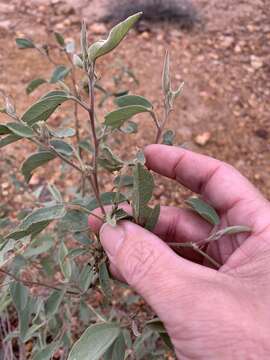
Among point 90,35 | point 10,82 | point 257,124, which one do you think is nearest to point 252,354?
point 257,124

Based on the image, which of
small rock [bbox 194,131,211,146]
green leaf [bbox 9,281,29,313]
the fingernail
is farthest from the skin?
small rock [bbox 194,131,211,146]

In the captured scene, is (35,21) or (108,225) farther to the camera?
(35,21)

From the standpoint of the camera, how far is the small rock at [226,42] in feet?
10.2

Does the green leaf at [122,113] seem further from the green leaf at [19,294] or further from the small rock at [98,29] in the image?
the small rock at [98,29]

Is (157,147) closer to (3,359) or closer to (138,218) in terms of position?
(138,218)

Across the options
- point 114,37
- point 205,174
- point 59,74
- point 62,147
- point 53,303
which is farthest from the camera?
point 59,74

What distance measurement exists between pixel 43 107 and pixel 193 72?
7.22 feet

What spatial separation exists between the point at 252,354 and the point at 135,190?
34 centimetres

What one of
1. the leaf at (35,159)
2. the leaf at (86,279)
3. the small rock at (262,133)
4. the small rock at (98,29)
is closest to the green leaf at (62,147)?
the leaf at (35,159)

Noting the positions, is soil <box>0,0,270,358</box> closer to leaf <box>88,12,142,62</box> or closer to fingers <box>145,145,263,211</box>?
fingers <box>145,145,263,211</box>

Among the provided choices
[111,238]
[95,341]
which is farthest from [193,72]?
[95,341]

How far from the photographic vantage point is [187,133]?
2.60 m

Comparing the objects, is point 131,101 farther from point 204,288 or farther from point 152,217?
point 204,288

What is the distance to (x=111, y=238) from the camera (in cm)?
98
